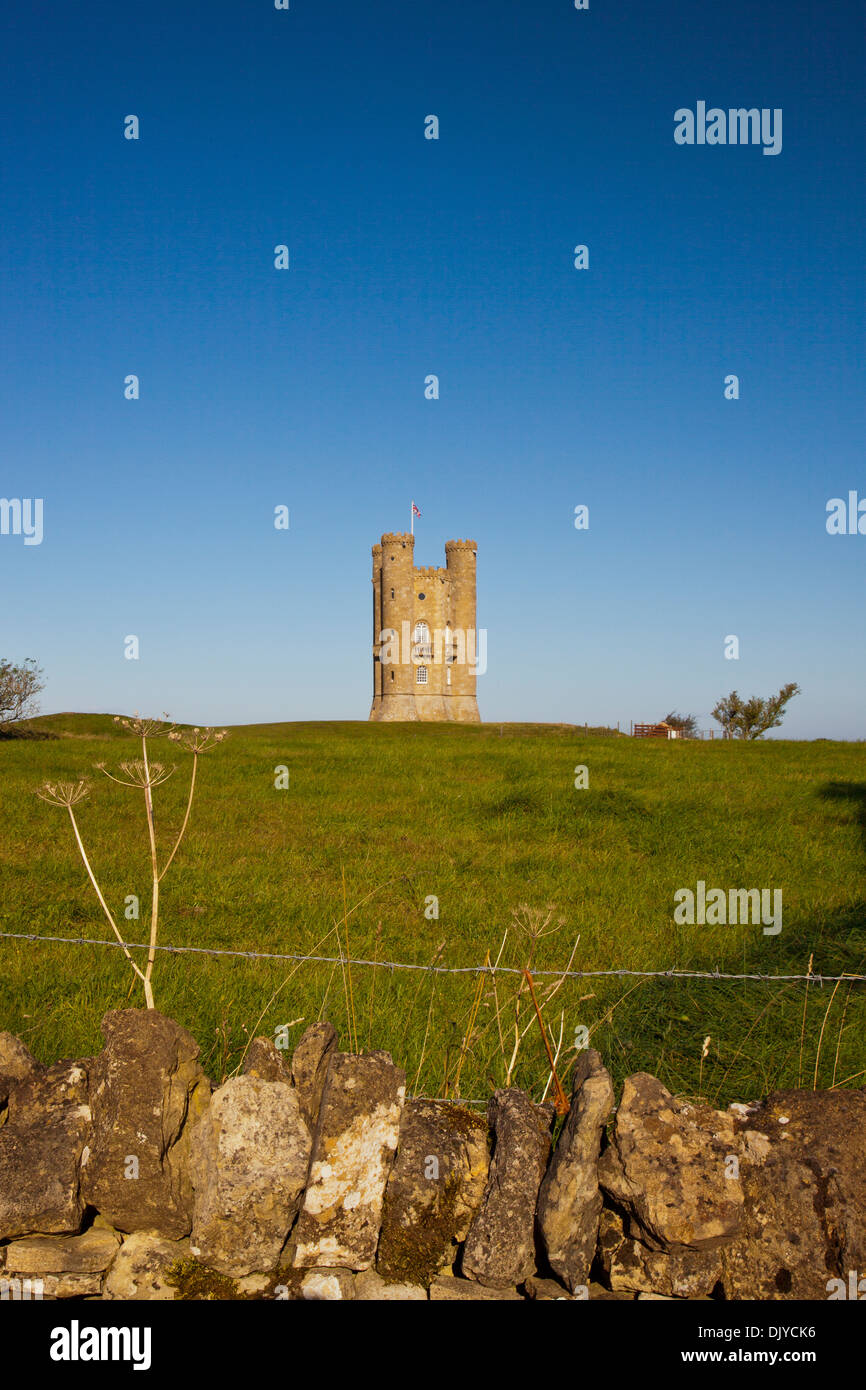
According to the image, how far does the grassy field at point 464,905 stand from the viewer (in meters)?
5.76

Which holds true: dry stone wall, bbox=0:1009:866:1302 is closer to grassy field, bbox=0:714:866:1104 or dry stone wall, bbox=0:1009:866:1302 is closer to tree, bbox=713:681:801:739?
grassy field, bbox=0:714:866:1104

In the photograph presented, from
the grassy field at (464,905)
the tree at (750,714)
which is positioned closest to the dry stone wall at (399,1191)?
the grassy field at (464,905)

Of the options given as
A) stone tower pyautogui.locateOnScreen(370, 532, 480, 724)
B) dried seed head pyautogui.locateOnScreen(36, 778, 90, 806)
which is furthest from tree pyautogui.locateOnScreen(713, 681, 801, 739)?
dried seed head pyautogui.locateOnScreen(36, 778, 90, 806)

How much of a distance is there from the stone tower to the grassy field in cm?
5576

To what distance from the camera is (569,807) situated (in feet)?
50.5

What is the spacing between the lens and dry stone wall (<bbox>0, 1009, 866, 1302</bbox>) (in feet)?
10.6

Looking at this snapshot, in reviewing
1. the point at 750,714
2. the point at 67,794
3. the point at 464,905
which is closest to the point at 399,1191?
the point at 67,794

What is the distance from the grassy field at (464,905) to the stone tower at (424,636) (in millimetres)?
55762

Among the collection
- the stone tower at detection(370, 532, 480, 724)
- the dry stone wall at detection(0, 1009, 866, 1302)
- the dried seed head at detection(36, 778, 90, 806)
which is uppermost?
the stone tower at detection(370, 532, 480, 724)

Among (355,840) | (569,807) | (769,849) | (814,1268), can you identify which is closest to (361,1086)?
(814,1268)

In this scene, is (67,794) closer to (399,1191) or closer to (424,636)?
(399,1191)

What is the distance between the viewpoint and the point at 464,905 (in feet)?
31.9
